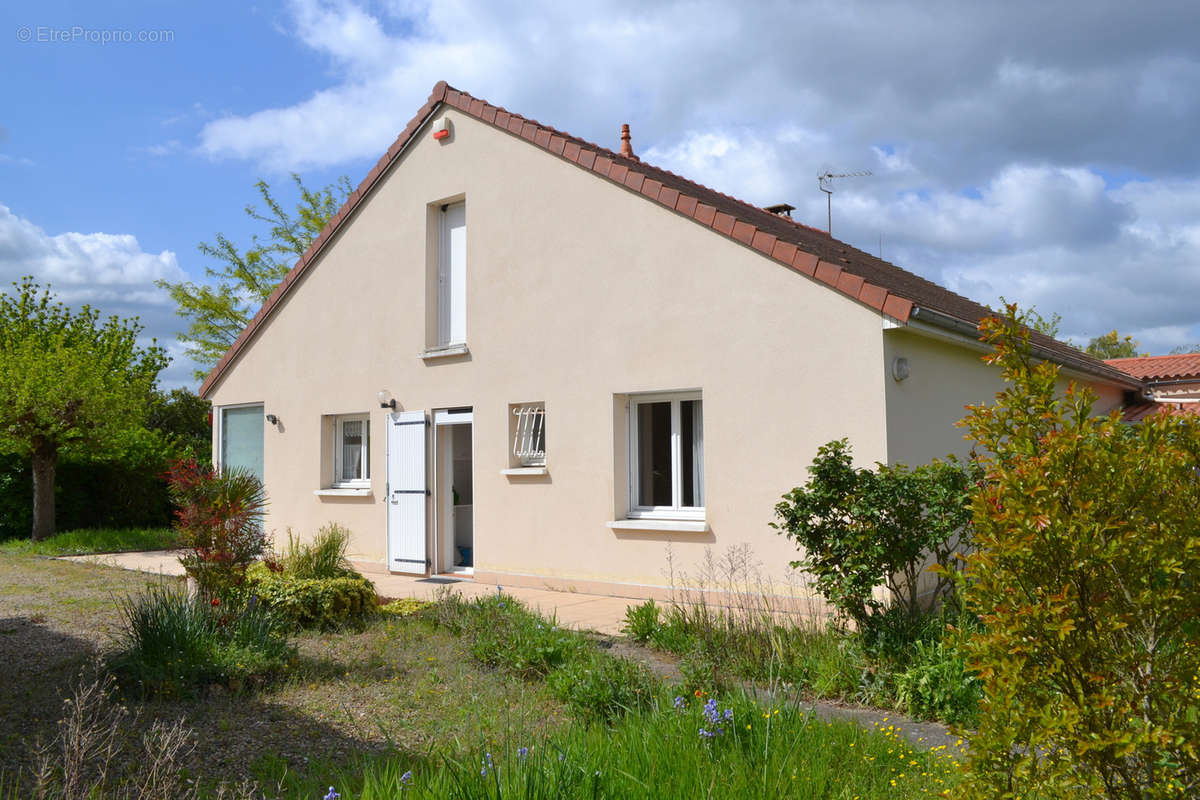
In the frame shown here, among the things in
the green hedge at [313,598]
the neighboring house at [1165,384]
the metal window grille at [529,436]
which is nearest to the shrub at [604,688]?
the green hedge at [313,598]

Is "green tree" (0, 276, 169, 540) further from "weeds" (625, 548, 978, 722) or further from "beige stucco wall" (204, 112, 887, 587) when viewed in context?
"weeds" (625, 548, 978, 722)

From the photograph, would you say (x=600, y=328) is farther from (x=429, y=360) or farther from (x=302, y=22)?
(x=302, y=22)

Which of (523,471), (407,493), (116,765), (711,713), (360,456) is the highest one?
(360,456)

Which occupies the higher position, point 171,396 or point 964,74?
point 964,74

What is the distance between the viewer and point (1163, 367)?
1984 centimetres

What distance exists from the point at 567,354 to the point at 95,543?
442 inches

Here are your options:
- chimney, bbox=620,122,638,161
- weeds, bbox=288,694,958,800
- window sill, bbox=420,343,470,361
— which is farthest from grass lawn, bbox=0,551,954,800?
chimney, bbox=620,122,638,161

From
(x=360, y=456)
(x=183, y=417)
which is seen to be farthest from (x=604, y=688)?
(x=183, y=417)

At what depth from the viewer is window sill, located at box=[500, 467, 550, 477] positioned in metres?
11.2

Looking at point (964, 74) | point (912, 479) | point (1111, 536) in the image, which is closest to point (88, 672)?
point (912, 479)

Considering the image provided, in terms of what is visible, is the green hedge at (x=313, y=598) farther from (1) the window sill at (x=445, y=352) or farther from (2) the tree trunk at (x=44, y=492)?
(2) the tree trunk at (x=44, y=492)

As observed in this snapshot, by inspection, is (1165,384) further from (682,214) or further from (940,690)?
(940,690)

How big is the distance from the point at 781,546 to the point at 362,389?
745 centimetres

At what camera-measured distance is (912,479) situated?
22.0 feet
